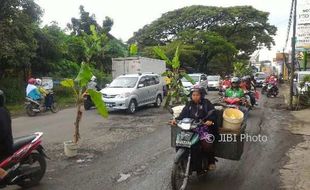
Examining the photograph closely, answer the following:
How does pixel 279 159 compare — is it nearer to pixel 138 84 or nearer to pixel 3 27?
pixel 138 84

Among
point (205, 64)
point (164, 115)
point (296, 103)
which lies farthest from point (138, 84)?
point (205, 64)

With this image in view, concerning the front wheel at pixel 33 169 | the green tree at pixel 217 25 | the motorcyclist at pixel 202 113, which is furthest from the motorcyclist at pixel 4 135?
the green tree at pixel 217 25

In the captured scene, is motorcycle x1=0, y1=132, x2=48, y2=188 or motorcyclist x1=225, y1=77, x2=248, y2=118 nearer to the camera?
motorcycle x1=0, y1=132, x2=48, y2=188

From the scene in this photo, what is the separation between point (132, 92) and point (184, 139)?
11.4 metres

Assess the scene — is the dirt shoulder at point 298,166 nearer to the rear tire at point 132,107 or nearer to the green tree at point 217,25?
the rear tire at point 132,107

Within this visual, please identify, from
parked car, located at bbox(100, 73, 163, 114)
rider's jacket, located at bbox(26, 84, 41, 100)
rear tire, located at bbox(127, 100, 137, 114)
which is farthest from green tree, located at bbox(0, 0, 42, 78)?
rear tire, located at bbox(127, 100, 137, 114)

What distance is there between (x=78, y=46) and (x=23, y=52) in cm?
986

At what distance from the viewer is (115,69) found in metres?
28.0

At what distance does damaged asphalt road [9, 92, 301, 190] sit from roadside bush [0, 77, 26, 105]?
6863 mm

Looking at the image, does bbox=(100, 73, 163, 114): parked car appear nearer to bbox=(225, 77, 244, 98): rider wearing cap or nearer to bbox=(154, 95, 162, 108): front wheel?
bbox=(154, 95, 162, 108): front wheel

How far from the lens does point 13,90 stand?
2123cm

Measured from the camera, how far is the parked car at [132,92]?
662 inches

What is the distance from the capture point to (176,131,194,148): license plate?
237 inches

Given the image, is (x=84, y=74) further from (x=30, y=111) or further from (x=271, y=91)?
(x=271, y=91)
